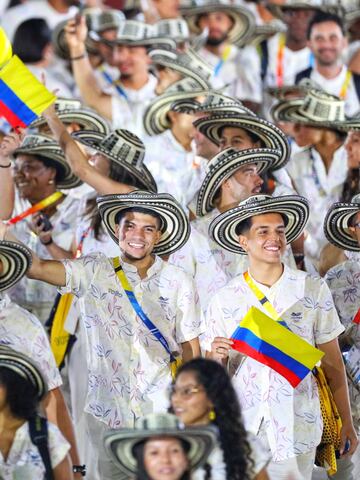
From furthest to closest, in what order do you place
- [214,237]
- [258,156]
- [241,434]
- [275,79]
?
[275,79] < [258,156] < [214,237] < [241,434]

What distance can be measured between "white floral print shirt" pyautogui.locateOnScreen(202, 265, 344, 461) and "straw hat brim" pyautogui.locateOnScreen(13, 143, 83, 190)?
2.53 meters

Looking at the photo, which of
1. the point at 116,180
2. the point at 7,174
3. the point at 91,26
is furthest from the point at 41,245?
the point at 91,26

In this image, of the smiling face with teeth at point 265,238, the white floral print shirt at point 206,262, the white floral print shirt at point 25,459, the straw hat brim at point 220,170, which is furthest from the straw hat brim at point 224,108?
the white floral print shirt at point 25,459

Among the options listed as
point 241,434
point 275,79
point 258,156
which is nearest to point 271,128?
point 258,156

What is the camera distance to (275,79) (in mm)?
14539

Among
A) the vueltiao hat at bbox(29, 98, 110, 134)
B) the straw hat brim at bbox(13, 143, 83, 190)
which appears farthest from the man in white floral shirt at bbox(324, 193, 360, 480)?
the vueltiao hat at bbox(29, 98, 110, 134)

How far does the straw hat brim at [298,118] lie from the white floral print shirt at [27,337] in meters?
3.62

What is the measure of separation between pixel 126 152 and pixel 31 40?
439 centimetres

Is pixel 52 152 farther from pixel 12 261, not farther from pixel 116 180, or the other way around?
pixel 12 261

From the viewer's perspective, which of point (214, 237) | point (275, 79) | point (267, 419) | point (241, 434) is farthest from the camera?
point (275, 79)

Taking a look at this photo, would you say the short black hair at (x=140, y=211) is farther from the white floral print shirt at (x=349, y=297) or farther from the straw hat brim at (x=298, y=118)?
the straw hat brim at (x=298, y=118)

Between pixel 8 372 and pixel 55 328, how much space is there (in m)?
2.33

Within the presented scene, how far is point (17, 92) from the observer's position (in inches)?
358

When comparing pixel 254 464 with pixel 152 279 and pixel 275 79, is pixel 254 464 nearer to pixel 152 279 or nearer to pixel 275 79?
pixel 152 279
